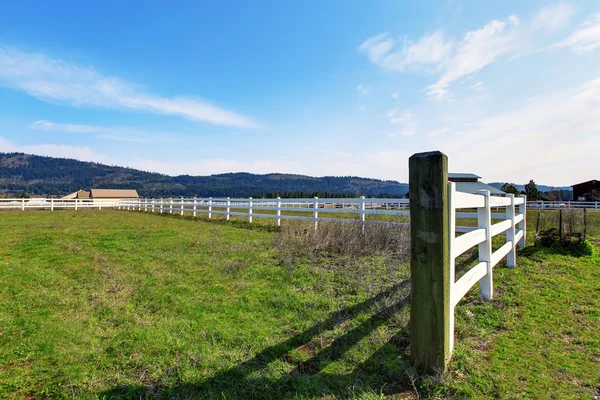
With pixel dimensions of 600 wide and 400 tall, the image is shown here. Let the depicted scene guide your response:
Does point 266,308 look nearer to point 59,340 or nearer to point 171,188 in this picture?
point 59,340

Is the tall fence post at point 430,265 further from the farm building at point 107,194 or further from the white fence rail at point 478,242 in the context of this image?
the farm building at point 107,194

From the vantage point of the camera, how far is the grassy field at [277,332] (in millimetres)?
2244

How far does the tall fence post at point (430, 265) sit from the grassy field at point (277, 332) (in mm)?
190

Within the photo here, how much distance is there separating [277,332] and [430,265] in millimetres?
1635

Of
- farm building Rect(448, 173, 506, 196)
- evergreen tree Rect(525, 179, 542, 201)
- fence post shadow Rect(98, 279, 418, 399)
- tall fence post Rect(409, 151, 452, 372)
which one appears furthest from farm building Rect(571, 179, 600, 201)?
tall fence post Rect(409, 151, 452, 372)

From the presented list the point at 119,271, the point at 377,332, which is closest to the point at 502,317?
the point at 377,332

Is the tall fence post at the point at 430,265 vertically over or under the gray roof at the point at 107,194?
under

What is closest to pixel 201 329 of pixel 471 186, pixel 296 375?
pixel 296 375

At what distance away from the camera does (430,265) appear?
229 cm

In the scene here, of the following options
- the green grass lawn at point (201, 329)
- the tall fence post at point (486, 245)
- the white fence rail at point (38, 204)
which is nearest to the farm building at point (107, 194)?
the white fence rail at point (38, 204)

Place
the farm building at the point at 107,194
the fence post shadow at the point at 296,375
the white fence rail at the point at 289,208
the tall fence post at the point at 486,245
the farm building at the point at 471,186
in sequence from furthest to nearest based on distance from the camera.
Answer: the farm building at the point at 107,194 < the farm building at the point at 471,186 < the white fence rail at the point at 289,208 < the tall fence post at the point at 486,245 < the fence post shadow at the point at 296,375

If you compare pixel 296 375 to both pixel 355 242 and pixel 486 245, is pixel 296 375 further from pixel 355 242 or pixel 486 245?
pixel 355 242

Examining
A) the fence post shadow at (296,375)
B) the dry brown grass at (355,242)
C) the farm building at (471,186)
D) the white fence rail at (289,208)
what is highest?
the farm building at (471,186)

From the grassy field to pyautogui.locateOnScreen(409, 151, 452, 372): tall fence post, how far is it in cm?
19
